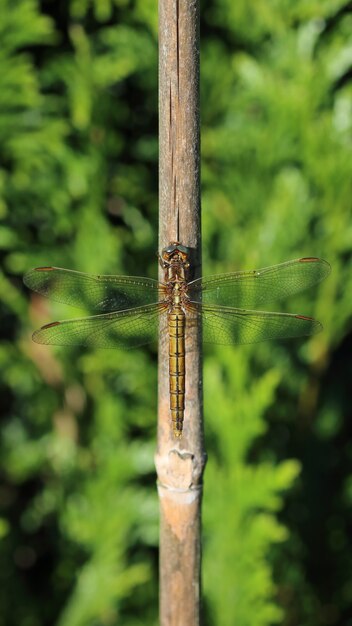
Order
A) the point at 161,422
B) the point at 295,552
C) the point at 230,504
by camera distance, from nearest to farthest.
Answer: the point at 161,422, the point at 230,504, the point at 295,552

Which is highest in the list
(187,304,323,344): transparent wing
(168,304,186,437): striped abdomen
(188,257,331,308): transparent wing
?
(188,257,331,308): transparent wing

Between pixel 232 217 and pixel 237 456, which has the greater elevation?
pixel 232 217

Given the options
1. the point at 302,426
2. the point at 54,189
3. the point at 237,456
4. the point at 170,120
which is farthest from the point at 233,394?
the point at 170,120

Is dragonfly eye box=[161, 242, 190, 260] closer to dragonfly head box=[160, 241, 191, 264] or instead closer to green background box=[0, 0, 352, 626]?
dragonfly head box=[160, 241, 191, 264]

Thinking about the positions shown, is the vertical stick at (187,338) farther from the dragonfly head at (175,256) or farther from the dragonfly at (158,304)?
the dragonfly at (158,304)

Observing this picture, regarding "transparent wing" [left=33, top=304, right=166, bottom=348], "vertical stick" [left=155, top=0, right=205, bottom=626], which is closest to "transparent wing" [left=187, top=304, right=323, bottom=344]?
"transparent wing" [left=33, top=304, right=166, bottom=348]

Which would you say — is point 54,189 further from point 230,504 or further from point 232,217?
point 230,504
